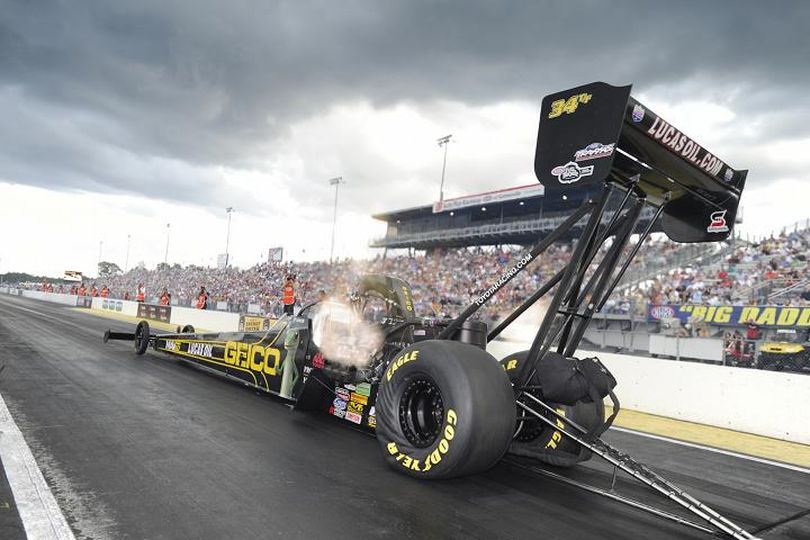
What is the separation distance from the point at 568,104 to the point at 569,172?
492 mm

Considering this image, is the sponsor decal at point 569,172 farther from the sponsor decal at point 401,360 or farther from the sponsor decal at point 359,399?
the sponsor decal at point 359,399

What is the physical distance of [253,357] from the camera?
6.80 meters

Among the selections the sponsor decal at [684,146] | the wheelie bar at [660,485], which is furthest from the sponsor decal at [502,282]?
the sponsor decal at [684,146]

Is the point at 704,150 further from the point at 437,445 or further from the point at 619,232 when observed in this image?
the point at 437,445

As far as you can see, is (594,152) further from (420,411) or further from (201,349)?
(201,349)

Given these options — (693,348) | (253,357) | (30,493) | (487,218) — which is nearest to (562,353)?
(253,357)

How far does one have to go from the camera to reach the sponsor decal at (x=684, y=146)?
377 centimetres

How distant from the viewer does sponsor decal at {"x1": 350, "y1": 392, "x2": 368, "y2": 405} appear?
5.20m

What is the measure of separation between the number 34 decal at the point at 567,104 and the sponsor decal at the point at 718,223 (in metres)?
1.75

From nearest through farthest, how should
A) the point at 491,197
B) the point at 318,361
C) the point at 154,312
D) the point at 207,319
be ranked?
1. the point at 318,361
2. the point at 207,319
3. the point at 154,312
4. the point at 491,197

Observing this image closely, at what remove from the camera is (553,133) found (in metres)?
3.92

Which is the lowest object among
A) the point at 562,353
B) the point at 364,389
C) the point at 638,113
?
the point at 364,389

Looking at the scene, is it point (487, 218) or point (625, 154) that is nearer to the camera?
point (625, 154)

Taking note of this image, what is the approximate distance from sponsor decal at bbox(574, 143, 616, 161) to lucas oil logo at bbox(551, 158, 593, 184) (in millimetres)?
61
